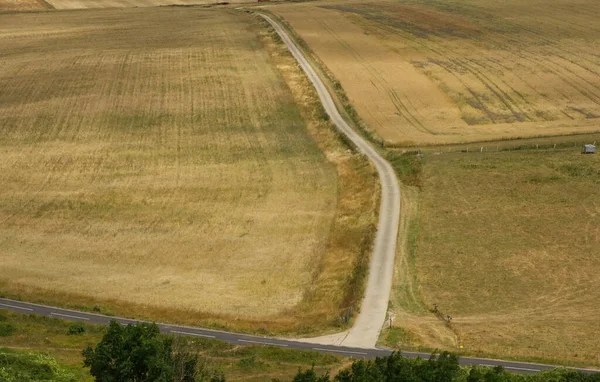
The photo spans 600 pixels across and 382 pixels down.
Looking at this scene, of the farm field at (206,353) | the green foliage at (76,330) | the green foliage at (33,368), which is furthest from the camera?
the green foliage at (76,330)

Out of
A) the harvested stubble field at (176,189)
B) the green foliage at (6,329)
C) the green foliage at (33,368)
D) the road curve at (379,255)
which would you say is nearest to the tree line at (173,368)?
the green foliage at (33,368)

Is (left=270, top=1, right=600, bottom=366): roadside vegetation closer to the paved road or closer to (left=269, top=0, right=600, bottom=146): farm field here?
the paved road

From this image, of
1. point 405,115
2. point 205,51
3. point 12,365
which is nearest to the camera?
point 12,365

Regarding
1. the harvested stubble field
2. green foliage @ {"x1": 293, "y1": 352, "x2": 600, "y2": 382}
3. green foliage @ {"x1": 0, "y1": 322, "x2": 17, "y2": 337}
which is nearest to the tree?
green foliage @ {"x1": 293, "y1": 352, "x2": 600, "y2": 382}

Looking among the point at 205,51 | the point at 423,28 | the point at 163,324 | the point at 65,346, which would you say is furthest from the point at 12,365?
the point at 423,28

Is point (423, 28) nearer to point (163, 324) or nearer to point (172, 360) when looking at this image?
point (163, 324)

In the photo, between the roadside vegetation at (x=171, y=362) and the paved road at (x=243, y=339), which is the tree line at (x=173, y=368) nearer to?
the roadside vegetation at (x=171, y=362)
